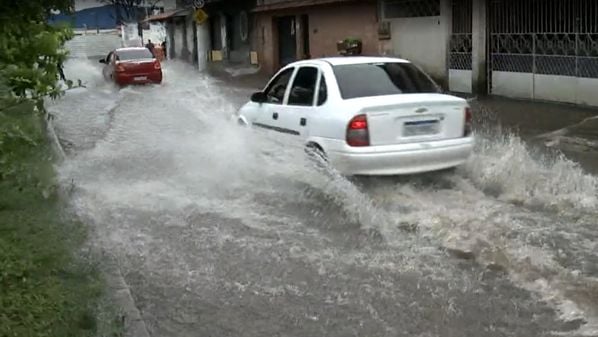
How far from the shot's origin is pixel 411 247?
6.84 metres

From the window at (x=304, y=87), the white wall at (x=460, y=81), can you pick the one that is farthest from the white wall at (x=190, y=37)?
the window at (x=304, y=87)

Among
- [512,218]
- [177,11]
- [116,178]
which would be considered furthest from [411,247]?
[177,11]

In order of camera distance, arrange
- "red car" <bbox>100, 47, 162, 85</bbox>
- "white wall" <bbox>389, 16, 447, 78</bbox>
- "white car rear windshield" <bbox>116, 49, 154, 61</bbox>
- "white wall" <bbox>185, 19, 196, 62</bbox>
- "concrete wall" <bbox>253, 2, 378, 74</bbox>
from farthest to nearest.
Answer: "white wall" <bbox>185, 19, 196, 62</bbox> → "white car rear windshield" <bbox>116, 49, 154, 61</bbox> → "red car" <bbox>100, 47, 162, 85</bbox> → "concrete wall" <bbox>253, 2, 378, 74</bbox> → "white wall" <bbox>389, 16, 447, 78</bbox>

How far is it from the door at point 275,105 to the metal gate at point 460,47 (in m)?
9.86

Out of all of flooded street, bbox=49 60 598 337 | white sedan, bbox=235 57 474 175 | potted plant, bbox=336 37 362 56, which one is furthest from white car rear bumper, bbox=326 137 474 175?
potted plant, bbox=336 37 362 56

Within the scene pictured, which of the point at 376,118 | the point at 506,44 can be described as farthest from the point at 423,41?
the point at 376,118

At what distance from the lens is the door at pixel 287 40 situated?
3094cm

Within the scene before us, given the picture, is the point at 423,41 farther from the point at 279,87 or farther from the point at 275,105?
the point at 275,105

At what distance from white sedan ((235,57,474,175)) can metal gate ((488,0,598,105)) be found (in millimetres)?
7295

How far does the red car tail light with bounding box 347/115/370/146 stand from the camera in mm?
8227

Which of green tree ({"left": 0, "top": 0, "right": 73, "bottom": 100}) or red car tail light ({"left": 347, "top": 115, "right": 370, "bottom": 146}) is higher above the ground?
green tree ({"left": 0, "top": 0, "right": 73, "bottom": 100})

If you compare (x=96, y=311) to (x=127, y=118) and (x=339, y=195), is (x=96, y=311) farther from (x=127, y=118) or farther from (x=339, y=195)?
(x=127, y=118)

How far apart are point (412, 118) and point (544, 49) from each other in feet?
30.2

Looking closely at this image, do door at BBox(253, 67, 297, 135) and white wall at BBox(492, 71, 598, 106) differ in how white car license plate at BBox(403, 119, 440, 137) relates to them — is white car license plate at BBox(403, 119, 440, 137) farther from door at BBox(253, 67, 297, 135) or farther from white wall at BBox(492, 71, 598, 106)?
white wall at BBox(492, 71, 598, 106)
